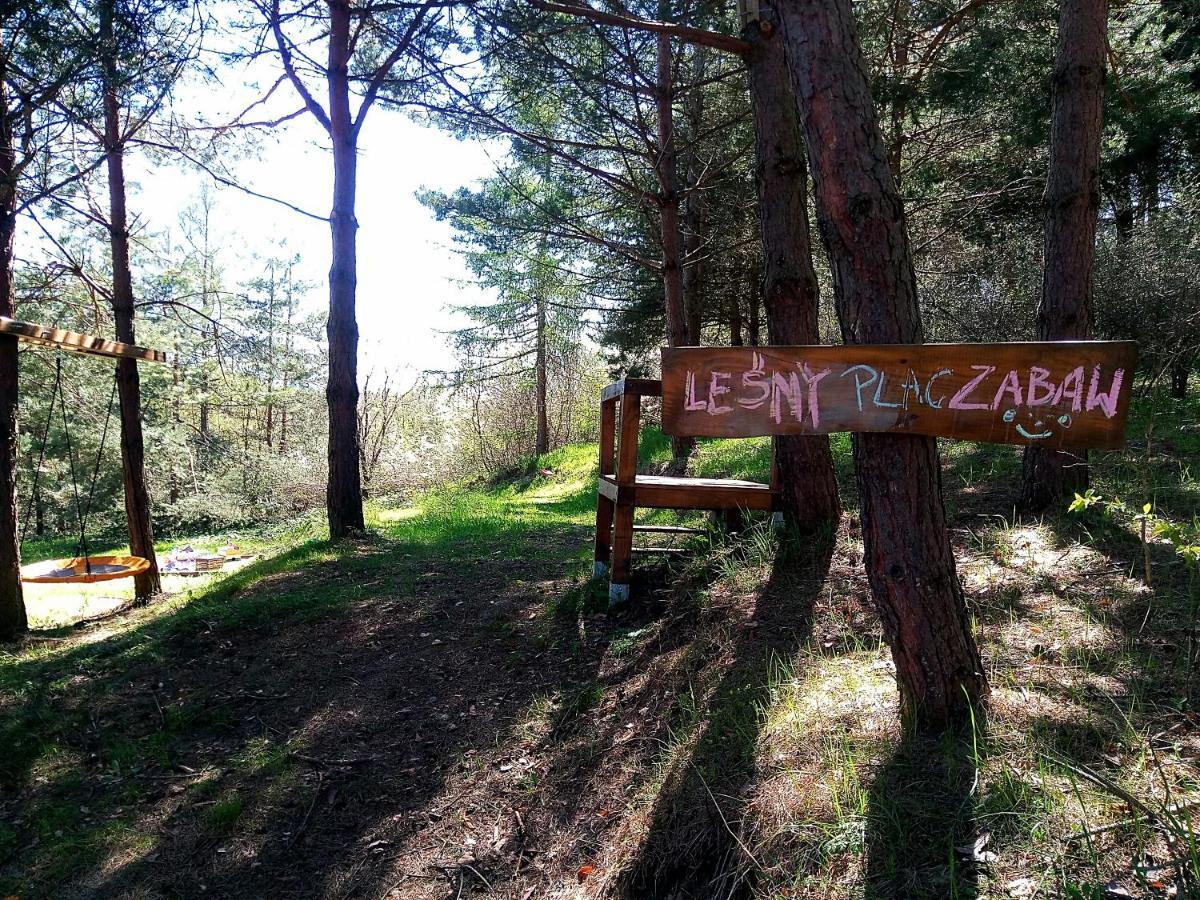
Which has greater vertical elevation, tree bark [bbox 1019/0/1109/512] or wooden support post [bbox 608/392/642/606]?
tree bark [bbox 1019/0/1109/512]

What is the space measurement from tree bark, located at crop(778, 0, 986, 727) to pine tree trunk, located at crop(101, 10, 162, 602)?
7.95 m

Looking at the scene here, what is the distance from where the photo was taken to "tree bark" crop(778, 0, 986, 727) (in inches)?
91.0

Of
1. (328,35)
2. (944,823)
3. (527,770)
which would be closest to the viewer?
(944,823)

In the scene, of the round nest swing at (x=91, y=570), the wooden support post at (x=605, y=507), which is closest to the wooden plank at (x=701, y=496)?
the wooden support post at (x=605, y=507)

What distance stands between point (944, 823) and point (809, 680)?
2.99ft

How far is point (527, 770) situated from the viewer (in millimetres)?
3219

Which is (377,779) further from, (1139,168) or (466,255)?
(1139,168)

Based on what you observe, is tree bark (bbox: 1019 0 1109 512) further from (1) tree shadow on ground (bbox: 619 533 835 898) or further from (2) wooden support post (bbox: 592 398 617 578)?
(2) wooden support post (bbox: 592 398 617 578)

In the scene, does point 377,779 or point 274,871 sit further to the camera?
point 377,779

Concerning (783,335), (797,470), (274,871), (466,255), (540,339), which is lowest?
(274,871)

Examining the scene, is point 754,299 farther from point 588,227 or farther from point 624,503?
point 624,503

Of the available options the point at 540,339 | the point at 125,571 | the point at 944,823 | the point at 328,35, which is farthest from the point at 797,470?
the point at 540,339

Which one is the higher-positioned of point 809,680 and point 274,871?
point 809,680

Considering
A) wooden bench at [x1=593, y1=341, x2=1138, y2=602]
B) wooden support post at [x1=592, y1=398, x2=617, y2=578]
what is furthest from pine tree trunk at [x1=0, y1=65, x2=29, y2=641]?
wooden bench at [x1=593, y1=341, x2=1138, y2=602]
